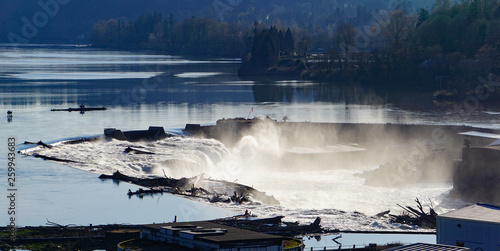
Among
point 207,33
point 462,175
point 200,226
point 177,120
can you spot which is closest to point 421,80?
point 177,120

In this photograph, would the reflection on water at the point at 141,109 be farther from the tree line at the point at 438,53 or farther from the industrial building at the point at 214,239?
the industrial building at the point at 214,239

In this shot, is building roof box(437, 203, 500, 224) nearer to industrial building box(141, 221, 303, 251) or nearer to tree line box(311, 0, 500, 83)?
industrial building box(141, 221, 303, 251)

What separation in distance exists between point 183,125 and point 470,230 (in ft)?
123

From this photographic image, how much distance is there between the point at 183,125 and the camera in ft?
172

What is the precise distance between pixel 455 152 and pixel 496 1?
77.6 meters

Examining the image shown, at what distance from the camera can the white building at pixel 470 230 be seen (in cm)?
A: 1586

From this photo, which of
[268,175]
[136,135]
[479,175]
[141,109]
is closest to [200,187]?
[268,175]

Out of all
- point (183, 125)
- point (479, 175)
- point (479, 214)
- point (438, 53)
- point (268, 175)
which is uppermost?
point (438, 53)

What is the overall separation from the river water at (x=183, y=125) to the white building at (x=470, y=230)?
6680 millimetres

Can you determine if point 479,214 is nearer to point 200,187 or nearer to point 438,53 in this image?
point 200,187

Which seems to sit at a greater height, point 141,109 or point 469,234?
point 141,109

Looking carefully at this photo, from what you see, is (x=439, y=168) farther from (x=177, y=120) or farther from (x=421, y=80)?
(x=421, y=80)

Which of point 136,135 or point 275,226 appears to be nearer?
point 275,226

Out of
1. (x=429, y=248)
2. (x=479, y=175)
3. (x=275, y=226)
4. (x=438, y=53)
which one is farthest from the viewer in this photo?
(x=438, y=53)
